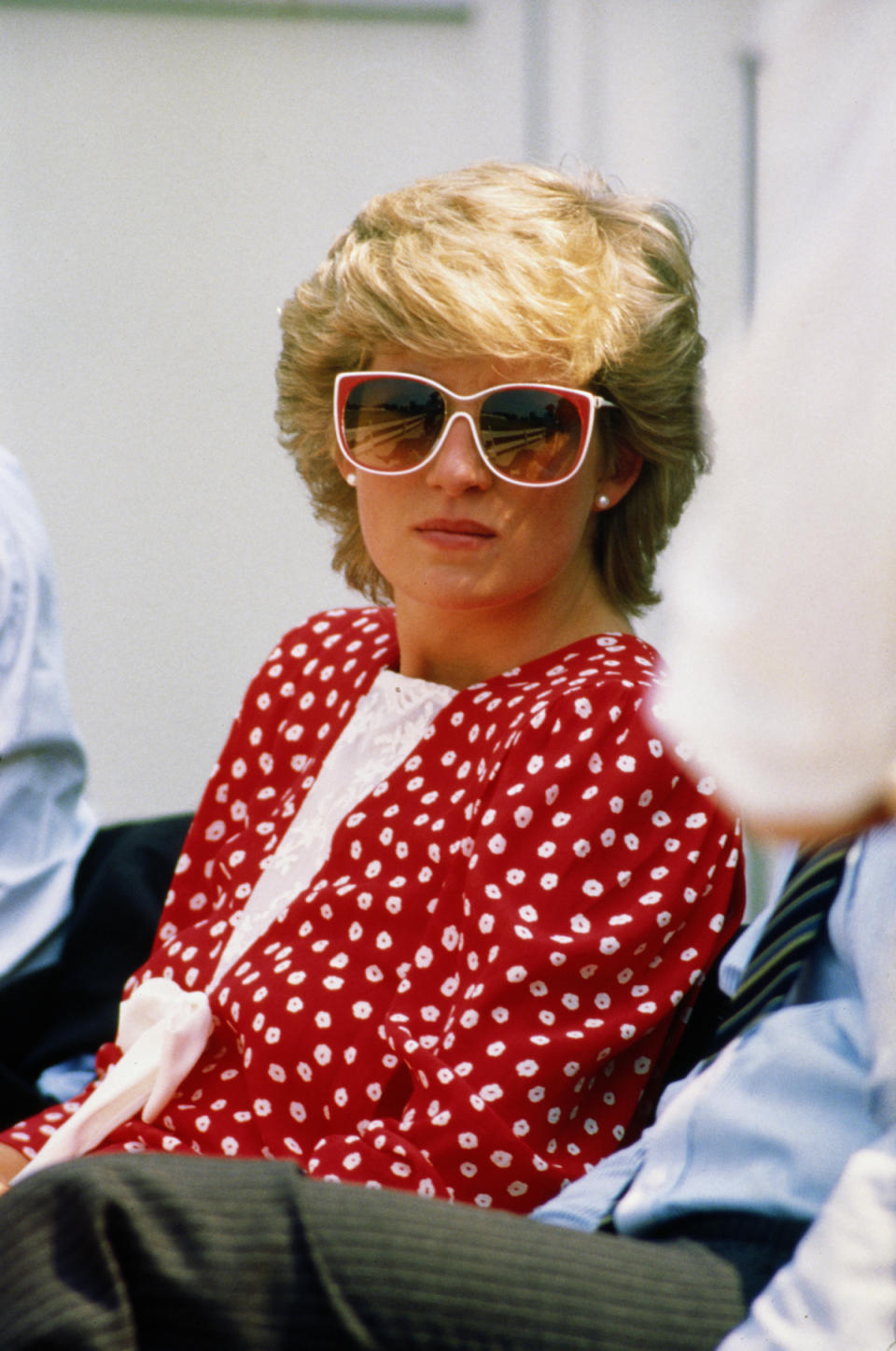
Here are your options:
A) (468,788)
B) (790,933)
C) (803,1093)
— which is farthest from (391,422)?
(803,1093)

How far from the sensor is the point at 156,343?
11.4 ft

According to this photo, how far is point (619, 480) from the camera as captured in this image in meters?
2.04

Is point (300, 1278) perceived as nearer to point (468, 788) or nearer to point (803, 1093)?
point (803, 1093)

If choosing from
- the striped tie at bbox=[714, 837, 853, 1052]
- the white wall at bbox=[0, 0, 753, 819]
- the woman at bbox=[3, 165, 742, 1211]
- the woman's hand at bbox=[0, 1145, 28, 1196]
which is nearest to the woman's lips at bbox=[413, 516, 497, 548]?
the woman at bbox=[3, 165, 742, 1211]

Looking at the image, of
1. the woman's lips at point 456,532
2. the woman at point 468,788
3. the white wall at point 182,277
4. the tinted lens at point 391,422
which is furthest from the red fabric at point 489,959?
the white wall at point 182,277

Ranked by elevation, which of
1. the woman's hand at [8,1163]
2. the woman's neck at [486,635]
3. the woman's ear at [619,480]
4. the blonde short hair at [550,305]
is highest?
the blonde short hair at [550,305]

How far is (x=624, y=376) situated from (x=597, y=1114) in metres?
0.87

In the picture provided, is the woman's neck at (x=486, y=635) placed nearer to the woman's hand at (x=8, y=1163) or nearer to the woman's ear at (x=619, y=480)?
the woman's ear at (x=619, y=480)

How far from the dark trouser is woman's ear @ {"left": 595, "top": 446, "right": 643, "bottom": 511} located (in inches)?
42.5

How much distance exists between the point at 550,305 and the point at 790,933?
830 mm

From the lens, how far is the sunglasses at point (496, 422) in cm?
187

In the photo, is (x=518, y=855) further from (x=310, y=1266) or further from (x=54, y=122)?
(x=54, y=122)

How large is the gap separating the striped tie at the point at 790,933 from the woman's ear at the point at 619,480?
2.29ft

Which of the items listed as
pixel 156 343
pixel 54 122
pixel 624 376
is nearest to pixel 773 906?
pixel 624 376
